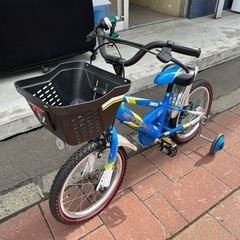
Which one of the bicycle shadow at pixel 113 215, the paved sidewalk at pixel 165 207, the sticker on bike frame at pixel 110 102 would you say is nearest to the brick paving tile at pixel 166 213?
the paved sidewalk at pixel 165 207

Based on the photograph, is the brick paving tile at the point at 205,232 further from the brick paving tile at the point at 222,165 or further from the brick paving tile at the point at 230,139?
the brick paving tile at the point at 230,139

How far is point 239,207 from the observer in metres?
2.01

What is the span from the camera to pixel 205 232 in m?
1.84

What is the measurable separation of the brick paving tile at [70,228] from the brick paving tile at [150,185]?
0.38 metres

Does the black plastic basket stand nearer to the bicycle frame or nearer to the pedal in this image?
the bicycle frame

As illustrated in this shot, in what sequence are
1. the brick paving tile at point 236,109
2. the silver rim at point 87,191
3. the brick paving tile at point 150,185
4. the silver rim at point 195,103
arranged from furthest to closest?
Answer: the brick paving tile at point 236,109 → the silver rim at point 195,103 → the brick paving tile at point 150,185 → the silver rim at point 87,191

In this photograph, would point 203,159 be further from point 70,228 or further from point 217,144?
point 70,228

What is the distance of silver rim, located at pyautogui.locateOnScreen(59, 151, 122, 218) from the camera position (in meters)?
1.89

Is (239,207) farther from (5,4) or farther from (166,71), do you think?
(5,4)

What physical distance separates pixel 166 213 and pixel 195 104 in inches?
43.2

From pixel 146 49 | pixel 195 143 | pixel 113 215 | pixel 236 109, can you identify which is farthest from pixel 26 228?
pixel 236 109

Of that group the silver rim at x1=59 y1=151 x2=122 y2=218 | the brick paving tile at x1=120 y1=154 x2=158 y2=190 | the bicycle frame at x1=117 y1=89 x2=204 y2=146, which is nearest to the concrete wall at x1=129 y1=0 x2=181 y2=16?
the bicycle frame at x1=117 y1=89 x2=204 y2=146

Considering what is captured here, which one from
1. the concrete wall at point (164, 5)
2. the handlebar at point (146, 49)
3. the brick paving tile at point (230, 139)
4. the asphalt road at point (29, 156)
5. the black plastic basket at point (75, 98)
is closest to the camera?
the black plastic basket at point (75, 98)

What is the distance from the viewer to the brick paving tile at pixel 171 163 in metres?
2.29
